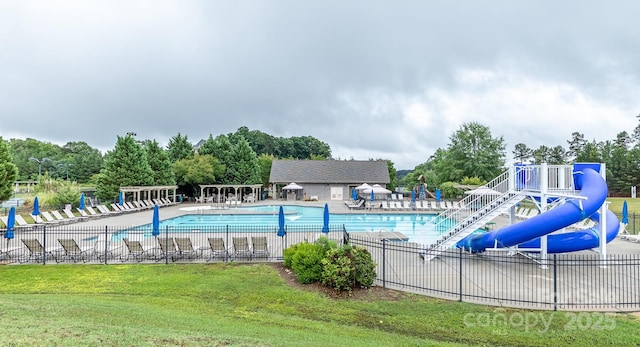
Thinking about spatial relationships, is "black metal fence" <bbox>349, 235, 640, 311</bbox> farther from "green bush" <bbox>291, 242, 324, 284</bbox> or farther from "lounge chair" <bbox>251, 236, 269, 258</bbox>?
"lounge chair" <bbox>251, 236, 269, 258</bbox>

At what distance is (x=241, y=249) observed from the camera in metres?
12.6

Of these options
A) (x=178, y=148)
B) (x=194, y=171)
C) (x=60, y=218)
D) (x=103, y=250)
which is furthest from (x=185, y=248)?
(x=178, y=148)

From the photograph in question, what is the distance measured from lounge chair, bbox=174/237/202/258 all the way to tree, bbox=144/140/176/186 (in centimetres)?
2761

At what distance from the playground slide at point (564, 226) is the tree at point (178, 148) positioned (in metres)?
39.9

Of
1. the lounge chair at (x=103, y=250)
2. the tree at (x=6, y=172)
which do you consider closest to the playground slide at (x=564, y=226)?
the lounge chair at (x=103, y=250)

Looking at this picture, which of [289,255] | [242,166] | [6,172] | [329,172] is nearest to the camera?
[289,255]

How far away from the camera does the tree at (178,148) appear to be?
4559 centimetres

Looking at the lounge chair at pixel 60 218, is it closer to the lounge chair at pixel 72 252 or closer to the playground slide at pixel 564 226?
the lounge chair at pixel 72 252

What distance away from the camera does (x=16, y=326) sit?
17.3 feet

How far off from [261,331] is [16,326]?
3.58 meters

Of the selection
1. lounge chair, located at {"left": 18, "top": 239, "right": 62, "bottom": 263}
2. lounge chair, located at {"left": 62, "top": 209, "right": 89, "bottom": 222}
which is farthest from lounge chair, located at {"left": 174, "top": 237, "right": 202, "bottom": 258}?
lounge chair, located at {"left": 62, "top": 209, "right": 89, "bottom": 222}

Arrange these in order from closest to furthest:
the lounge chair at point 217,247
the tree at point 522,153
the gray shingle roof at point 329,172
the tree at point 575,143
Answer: the lounge chair at point 217,247
the gray shingle roof at point 329,172
the tree at point 575,143
the tree at point 522,153

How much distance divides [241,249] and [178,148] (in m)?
37.1

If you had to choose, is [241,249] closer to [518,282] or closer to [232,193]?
[518,282]
